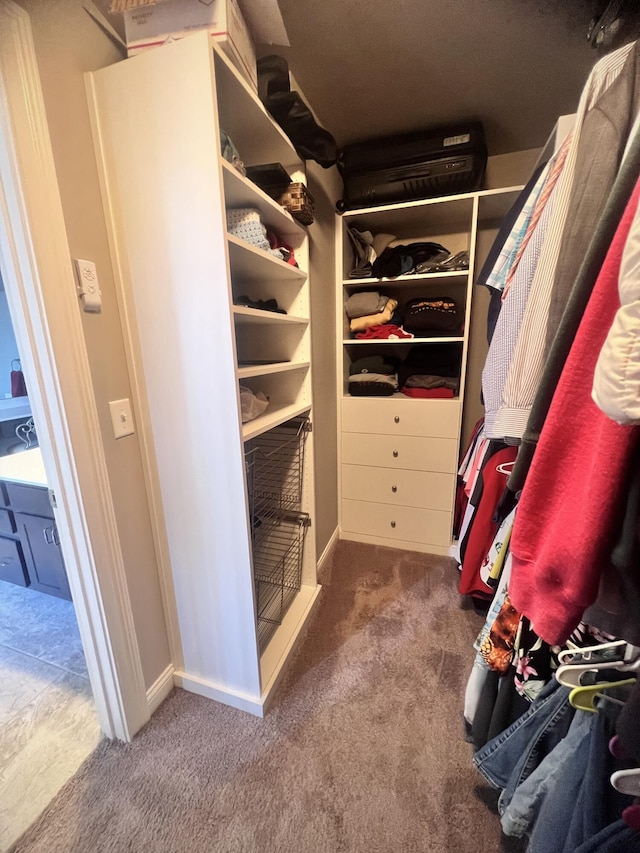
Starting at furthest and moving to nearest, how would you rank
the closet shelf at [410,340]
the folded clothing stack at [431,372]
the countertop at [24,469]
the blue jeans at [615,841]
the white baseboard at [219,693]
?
1. the folded clothing stack at [431,372]
2. the closet shelf at [410,340]
3. the countertop at [24,469]
4. the white baseboard at [219,693]
5. the blue jeans at [615,841]

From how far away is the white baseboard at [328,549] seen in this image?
6.60ft

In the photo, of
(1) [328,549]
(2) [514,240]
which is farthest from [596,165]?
(1) [328,549]

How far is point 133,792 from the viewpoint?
101 cm

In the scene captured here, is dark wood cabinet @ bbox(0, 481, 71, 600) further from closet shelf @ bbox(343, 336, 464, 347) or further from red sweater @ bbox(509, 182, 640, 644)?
red sweater @ bbox(509, 182, 640, 644)

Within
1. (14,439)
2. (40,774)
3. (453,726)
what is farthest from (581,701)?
(14,439)

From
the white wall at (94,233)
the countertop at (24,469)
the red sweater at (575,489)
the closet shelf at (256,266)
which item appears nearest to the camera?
the red sweater at (575,489)

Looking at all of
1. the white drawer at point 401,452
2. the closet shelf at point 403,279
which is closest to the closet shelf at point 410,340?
the closet shelf at point 403,279

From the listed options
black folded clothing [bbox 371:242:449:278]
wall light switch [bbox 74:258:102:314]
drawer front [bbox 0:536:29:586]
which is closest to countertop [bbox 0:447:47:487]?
drawer front [bbox 0:536:29:586]

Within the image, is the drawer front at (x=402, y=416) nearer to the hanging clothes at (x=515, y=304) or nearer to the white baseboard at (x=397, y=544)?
A: the white baseboard at (x=397, y=544)

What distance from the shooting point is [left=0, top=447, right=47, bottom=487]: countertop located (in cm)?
149

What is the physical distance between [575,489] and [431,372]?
170 centimetres

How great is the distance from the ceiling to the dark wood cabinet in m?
2.10

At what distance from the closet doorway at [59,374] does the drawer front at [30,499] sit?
2.30 feet

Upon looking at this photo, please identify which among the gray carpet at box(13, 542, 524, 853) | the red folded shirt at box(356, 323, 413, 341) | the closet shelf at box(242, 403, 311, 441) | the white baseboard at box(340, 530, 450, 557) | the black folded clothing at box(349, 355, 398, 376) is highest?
the red folded shirt at box(356, 323, 413, 341)
